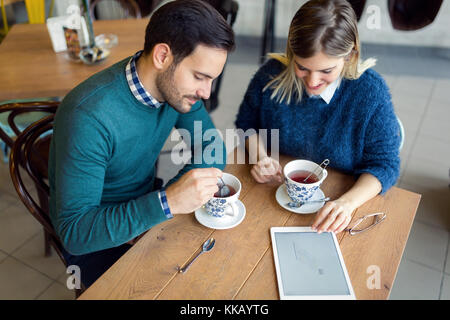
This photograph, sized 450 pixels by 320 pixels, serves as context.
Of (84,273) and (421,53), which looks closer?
(84,273)

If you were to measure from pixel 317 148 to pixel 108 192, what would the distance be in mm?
742

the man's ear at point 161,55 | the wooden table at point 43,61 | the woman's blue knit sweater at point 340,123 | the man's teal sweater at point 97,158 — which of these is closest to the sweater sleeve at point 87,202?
the man's teal sweater at point 97,158

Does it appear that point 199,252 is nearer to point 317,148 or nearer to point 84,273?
point 84,273

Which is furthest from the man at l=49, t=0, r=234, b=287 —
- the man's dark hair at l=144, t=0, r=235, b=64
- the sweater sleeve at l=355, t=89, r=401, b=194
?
the sweater sleeve at l=355, t=89, r=401, b=194

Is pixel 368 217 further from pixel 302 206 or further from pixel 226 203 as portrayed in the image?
pixel 226 203

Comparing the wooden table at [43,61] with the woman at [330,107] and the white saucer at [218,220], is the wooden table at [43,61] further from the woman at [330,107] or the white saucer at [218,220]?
the white saucer at [218,220]

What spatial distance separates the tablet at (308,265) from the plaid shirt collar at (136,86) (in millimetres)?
522

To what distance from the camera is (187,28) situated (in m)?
1.05

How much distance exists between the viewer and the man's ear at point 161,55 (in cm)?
108

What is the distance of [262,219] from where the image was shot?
3.66ft

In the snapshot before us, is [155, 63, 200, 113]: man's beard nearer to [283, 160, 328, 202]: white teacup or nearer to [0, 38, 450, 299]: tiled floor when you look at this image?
[283, 160, 328, 202]: white teacup

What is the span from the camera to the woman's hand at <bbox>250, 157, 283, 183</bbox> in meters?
1.25

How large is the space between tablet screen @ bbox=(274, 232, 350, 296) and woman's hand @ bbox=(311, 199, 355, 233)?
0.02 m

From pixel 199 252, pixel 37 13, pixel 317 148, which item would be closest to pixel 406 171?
pixel 317 148
